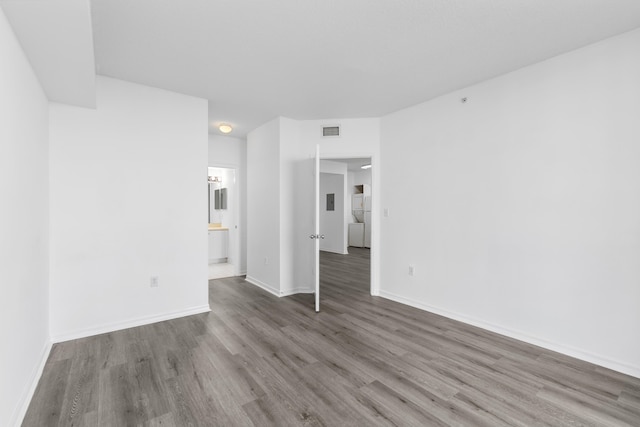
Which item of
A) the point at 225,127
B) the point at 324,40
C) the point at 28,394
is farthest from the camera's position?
the point at 225,127

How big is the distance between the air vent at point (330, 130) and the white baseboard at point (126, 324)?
300 cm

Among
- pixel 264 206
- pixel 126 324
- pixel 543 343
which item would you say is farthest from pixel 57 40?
pixel 543 343

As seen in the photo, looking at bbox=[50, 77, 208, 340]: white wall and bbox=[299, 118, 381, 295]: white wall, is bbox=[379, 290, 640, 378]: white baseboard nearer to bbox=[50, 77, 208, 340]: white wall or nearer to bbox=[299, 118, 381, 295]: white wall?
bbox=[299, 118, 381, 295]: white wall

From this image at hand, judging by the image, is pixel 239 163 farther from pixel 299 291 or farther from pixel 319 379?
pixel 319 379

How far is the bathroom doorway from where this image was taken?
5684 millimetres

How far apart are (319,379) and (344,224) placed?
21.2 feet

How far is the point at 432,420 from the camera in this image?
1779 mm

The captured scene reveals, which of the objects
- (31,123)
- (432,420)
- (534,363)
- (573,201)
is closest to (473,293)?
(534,363)

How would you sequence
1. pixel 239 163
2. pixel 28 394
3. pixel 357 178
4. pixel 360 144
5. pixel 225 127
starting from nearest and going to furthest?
pixel 28 394 → pixel 360 144 → pixel 225 127 → pixel 239 163 → pixel 357 178

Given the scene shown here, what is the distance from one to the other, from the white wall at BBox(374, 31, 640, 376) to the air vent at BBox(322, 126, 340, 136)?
1146 mm

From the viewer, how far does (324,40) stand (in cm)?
238

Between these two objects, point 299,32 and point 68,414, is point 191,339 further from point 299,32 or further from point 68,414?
point 299,32

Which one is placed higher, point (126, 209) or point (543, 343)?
point (126, 209)

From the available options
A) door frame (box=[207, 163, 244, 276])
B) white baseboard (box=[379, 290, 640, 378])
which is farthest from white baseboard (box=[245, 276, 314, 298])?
white baseboard (box=[379, 290, 640, 378])
